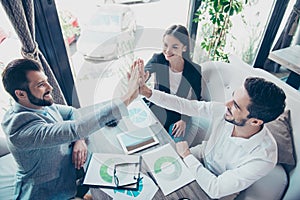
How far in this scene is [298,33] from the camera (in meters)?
2.60

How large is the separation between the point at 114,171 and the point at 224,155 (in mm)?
554

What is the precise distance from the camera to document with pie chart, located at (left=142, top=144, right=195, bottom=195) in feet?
3.49

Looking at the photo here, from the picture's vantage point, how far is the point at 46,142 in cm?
101

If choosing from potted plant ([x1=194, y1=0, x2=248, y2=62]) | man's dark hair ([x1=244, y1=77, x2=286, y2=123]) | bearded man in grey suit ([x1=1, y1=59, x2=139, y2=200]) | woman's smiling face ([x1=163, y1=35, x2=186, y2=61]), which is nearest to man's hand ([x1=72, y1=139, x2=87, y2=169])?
bearded man in grey suit ([x1=1, y1=59, x2=139, y2=200])

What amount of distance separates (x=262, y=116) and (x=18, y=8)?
1.20 meters

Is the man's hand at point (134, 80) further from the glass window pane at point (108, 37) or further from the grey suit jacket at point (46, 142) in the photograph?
the glass window pane at point (108, 37)

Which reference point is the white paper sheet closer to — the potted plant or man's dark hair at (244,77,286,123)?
man's dark hair at (244,77,286,123)

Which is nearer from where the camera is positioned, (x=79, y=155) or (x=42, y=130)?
(x=42, y=130)

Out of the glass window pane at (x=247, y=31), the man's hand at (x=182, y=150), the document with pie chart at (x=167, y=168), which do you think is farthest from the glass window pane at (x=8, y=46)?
the glass window pane at (x=247, y=31)

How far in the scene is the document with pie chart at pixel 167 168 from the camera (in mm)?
1062

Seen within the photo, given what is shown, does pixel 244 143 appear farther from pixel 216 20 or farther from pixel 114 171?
pixel 216 20

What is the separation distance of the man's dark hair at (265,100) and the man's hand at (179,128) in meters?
0.60

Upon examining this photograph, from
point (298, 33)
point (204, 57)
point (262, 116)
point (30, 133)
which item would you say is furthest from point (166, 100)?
point (298, 33)

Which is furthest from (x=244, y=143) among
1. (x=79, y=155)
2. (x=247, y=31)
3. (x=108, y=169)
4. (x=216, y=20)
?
(x=247, y=31)
